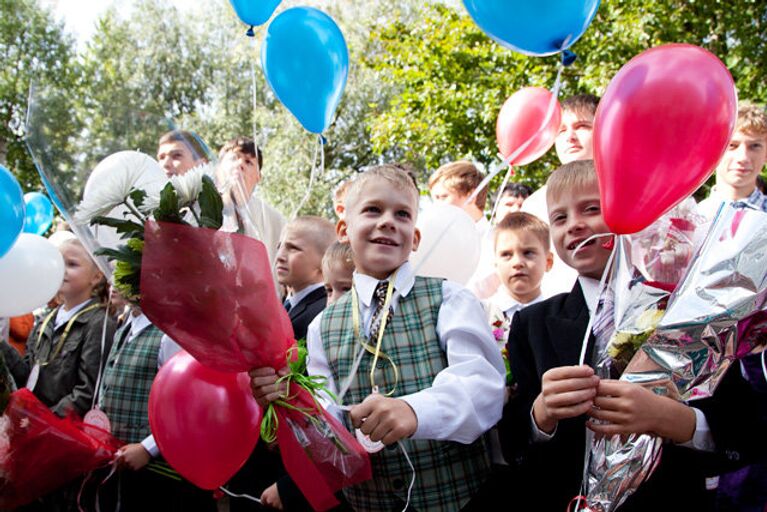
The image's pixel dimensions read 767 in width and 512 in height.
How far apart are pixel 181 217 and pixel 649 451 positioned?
49.6 inches

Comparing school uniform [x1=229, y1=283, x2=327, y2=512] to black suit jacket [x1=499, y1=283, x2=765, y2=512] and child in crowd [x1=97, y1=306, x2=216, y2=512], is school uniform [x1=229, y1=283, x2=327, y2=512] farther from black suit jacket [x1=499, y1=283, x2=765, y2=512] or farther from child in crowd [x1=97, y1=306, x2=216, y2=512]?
black suit jacket [x1=499, y1=283, x2=765, y2=512]

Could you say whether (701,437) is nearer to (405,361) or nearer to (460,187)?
(405,361)

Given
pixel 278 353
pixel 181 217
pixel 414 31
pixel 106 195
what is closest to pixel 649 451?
pixel 278 353

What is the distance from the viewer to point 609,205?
150 cm

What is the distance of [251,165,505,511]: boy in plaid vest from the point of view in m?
1.89

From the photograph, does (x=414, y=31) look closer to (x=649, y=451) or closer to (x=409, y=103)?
(x=409, y=103)

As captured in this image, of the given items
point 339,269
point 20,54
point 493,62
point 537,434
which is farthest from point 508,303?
point 20,54

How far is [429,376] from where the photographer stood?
208 cm

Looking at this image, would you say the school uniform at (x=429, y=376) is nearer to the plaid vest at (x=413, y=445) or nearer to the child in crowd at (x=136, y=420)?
the plaid vest at (x=413, y=445)

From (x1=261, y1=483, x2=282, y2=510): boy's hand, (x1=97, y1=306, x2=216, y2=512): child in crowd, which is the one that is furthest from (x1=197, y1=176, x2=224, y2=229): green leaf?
(x1=97, y1=306, x2=216, y2=512): child in crowd

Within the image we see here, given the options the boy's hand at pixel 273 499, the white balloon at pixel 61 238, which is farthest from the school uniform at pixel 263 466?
the white balloon at pixel 61 238

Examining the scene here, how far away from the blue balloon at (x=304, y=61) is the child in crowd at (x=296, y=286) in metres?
0.68

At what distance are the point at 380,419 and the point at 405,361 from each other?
1.35 feet

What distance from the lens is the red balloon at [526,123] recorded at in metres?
3.32
